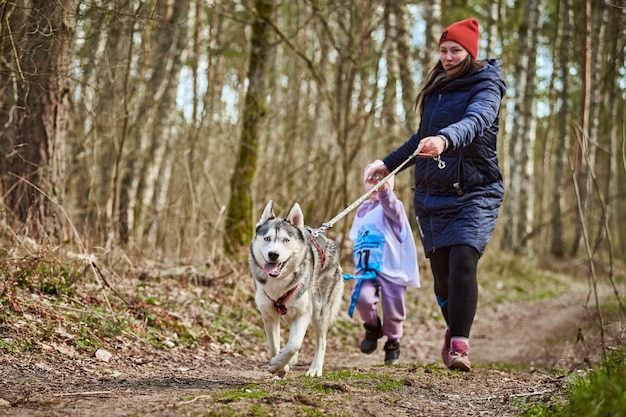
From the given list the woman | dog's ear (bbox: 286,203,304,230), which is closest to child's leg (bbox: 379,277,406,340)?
the woman

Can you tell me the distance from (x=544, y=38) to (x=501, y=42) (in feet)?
17.5

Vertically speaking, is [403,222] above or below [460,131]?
below

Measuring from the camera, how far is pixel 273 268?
4578mm

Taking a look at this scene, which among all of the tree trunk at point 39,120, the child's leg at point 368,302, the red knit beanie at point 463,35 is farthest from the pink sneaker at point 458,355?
the tree trunk at point 39,120

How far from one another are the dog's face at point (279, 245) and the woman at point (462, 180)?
3.40ft

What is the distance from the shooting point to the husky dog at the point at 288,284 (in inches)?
180

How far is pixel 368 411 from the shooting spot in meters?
3.52

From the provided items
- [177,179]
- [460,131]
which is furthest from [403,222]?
[177,179]

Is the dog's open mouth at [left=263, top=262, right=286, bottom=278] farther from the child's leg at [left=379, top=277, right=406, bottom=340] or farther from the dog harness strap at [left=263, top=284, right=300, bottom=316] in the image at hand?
the child's leg at [left=379, top=277, right=406, bottom=340]

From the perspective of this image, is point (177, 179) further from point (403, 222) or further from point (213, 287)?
point (403, 222)

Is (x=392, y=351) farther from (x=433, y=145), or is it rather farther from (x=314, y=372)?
(x=433, y=145)

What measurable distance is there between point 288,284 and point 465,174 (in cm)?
154

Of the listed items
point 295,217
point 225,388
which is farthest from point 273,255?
point 225,388

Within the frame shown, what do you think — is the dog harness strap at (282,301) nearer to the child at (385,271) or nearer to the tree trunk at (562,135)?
the child at (385,271)
